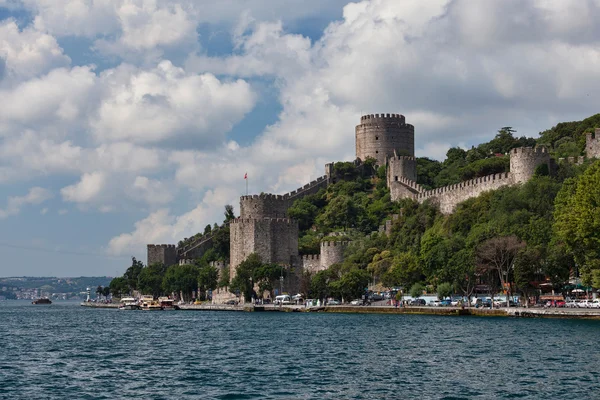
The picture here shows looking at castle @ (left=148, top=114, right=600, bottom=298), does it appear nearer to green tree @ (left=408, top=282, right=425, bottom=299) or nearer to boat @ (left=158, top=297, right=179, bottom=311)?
boat @ (left=158, top=297, right=179, bottom=311)

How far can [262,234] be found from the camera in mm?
73000

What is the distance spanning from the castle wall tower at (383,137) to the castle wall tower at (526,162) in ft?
114

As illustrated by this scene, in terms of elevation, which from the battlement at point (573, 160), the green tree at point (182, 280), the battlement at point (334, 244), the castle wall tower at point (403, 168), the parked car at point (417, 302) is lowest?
the parked car at point (417, 302)

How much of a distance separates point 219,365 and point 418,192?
4866cm

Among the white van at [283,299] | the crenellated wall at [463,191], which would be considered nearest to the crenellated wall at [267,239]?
the white van at [283,299]

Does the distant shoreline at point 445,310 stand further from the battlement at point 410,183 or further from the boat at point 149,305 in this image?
the battlement at point 410,183

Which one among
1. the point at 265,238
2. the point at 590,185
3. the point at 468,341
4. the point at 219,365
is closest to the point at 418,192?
the point at 265,238

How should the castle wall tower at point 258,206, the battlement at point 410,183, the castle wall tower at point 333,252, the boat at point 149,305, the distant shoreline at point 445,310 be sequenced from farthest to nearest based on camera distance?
1. the boat at point 149,305
2. the battlement at point 410,183
3. the castle wall tower at point 258,206
4. the castle wall tower at point 333,252
5. the distant shoreline at point 445,310

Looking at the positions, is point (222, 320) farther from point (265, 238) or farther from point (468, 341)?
point (468, 341)

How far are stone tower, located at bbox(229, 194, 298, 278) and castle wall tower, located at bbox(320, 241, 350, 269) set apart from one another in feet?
12.2

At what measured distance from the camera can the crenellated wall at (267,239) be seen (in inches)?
2867

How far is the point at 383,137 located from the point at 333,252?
27571 millimetres

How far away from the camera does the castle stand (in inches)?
2447

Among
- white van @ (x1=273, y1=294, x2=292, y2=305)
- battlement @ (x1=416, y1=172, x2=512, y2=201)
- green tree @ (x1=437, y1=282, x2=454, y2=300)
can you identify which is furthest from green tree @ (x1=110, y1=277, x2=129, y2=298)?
green tree @ (x1=437, y1=282, x2=454, y2=300)
